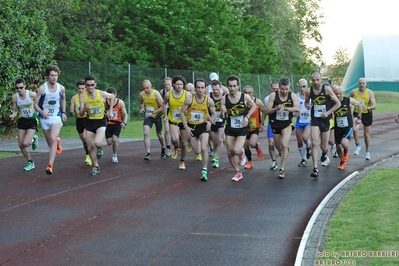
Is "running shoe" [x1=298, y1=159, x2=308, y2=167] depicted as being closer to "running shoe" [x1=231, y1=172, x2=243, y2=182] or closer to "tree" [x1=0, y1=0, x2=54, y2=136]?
"running shoe" [x1=231, y1=172, x2=243, y2=182]

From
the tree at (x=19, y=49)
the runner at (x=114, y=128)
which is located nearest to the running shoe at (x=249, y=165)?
the runner at (x=114, y=128)

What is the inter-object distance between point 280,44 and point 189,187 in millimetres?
58285

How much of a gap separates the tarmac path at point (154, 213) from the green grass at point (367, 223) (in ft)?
1.55

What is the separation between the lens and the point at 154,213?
396 inches

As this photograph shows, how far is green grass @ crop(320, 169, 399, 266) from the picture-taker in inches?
290

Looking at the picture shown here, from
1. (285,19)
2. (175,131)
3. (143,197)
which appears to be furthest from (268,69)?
(143,197)

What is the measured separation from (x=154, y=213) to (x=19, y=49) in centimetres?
1549

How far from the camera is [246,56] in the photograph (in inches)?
1871

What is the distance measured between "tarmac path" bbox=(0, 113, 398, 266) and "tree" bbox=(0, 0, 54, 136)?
7.29 meters

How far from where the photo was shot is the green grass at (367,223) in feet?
24.2

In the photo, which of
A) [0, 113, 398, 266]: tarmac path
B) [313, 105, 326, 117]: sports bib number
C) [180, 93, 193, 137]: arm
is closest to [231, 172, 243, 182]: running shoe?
[0, 113, 398, 266]: tarmac path

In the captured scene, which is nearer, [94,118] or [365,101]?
[94,118]

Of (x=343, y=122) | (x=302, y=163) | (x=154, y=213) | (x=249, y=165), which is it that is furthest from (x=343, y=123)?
(x=154, y=213)

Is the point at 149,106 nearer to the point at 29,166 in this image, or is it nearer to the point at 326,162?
the point at 29,166
